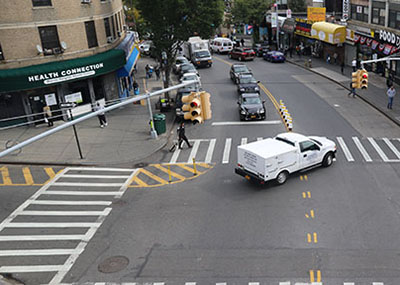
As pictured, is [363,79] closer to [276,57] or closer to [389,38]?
[389,38]

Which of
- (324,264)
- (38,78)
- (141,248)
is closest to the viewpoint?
(324,264)

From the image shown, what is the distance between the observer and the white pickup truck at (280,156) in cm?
1947

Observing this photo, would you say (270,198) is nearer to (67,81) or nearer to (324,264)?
(324,264)

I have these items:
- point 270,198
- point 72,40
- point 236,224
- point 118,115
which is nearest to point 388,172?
point 270,198

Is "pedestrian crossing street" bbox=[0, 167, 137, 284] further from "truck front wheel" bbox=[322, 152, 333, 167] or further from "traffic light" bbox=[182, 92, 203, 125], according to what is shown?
"truck front wheel" bbox=[322, 152, 333, 167]

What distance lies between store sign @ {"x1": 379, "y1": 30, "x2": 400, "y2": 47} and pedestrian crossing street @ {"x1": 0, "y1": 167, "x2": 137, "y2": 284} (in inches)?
1054

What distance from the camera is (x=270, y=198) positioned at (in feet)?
62.1

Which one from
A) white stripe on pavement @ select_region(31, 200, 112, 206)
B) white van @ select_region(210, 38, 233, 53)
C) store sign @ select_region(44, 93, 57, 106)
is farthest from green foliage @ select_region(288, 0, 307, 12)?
white stripe on pavement @ select_region(31, 200, 112, 206)

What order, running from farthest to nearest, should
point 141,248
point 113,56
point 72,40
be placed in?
1. point 113,56
2. point 72,40
3. point 141,248

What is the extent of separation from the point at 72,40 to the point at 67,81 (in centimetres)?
326

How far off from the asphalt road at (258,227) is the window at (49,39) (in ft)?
39.3

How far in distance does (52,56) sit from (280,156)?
63.2 feet

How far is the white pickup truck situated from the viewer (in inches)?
766

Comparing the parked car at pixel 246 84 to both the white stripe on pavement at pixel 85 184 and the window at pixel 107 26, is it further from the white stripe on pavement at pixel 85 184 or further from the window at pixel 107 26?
the white stripe on pavement at pixel 85 184
